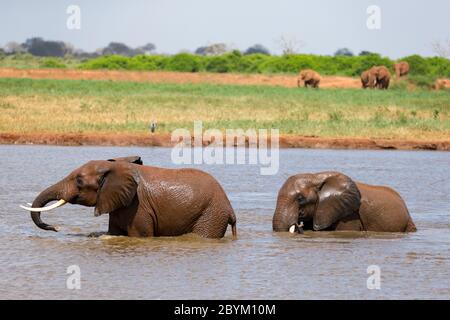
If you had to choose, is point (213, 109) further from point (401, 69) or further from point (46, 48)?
point (46, 48)

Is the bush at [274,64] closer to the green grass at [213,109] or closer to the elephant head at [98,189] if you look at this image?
the green grass at [213,109]

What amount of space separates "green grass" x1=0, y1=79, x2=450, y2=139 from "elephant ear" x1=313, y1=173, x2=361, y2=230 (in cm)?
1410

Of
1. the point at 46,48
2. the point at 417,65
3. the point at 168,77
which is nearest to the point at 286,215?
the point at 168,77

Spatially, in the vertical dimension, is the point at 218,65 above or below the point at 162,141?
above

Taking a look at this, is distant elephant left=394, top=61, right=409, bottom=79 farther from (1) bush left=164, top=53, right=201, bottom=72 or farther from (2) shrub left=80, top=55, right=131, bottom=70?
(2) shrub left=80, top=55, right=131, bottom=70

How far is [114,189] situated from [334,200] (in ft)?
8.51

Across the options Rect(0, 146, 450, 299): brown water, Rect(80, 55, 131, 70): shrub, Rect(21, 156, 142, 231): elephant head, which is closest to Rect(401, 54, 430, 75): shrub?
Rect(80, 55, 131, 70): shrub

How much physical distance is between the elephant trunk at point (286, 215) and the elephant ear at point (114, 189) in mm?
1836

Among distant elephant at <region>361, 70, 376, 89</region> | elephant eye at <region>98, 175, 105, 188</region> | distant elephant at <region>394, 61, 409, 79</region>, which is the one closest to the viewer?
elephant eye at <region>98, 175, 105, 188</region>

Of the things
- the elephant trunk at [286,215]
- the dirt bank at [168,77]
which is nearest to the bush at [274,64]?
the dirt bank at [168,77]

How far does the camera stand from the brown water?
30.9 ft

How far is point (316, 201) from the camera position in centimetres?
1224

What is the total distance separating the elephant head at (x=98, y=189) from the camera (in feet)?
36.7
